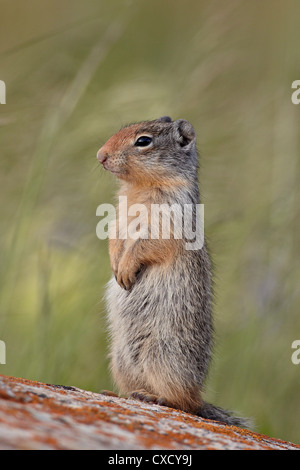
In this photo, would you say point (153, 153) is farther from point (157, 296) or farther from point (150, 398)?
point (150, 398)

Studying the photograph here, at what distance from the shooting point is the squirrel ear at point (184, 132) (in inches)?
200

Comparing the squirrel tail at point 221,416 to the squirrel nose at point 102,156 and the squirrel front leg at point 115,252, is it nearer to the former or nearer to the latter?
the squirrel front leg at point 115,252

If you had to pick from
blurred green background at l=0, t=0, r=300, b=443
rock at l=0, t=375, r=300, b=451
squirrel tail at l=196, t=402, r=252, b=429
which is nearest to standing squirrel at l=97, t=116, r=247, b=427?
squirrel tail at l=196, t=402, r=252, b=429

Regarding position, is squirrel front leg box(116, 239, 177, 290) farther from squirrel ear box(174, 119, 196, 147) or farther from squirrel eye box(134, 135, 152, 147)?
squirrel ear box(174, 119, 196, 147)

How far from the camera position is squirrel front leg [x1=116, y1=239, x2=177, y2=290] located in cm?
445

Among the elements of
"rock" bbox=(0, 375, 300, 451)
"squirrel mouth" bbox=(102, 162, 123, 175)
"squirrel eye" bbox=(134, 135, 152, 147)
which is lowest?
"rock" bbox=(0, 375, 300, 451)

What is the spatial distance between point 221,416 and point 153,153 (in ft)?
5.61

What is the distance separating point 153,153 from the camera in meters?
4.88

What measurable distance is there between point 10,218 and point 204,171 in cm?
143

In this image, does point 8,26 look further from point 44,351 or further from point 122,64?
point 44,351

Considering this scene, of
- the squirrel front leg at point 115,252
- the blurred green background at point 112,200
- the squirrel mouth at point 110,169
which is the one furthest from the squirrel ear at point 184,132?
the squirrel front leg at point 115,252

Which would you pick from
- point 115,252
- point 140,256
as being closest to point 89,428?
point 140,256

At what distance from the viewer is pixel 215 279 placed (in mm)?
4980

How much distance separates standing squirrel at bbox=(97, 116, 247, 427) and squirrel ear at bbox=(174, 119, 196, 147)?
19 centimetres
